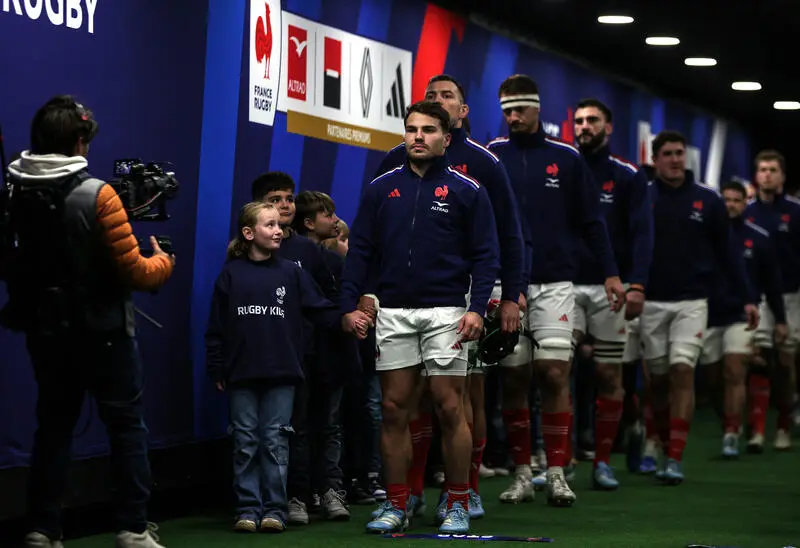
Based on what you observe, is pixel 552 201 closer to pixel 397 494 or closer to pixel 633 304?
pixel 633 304

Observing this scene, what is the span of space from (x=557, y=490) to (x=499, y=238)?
148 cm

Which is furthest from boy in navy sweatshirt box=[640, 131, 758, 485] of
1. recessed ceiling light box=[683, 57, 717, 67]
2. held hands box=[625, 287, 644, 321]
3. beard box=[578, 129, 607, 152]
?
recessed ceiling light box=[683, 57, 717, 67]

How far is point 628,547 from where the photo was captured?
634 centimetres

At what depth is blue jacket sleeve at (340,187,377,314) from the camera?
6684 mm

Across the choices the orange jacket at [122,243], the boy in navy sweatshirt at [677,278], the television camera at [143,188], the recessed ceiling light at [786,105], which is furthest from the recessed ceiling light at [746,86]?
the orange jacket at [122,243]

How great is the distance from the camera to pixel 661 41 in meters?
13.5

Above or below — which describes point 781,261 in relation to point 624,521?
above

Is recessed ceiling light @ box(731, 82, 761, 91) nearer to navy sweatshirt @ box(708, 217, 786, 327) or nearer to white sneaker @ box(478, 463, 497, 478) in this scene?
navy sweatshirt @ box(708, 217, 786, 327)

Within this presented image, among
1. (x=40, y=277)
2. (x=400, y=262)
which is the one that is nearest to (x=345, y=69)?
(x=400, y=262)

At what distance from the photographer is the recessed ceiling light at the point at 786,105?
708 inches

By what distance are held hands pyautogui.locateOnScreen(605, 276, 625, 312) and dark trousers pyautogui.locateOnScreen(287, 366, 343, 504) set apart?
1569mm

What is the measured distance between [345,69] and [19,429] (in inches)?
143

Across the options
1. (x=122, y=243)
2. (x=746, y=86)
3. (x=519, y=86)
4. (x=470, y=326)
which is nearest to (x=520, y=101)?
(x=519, y=86)

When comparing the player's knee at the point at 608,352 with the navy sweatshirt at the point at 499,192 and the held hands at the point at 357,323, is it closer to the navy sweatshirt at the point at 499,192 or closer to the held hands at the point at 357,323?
the navy sweatshirt at the point at 499,192
